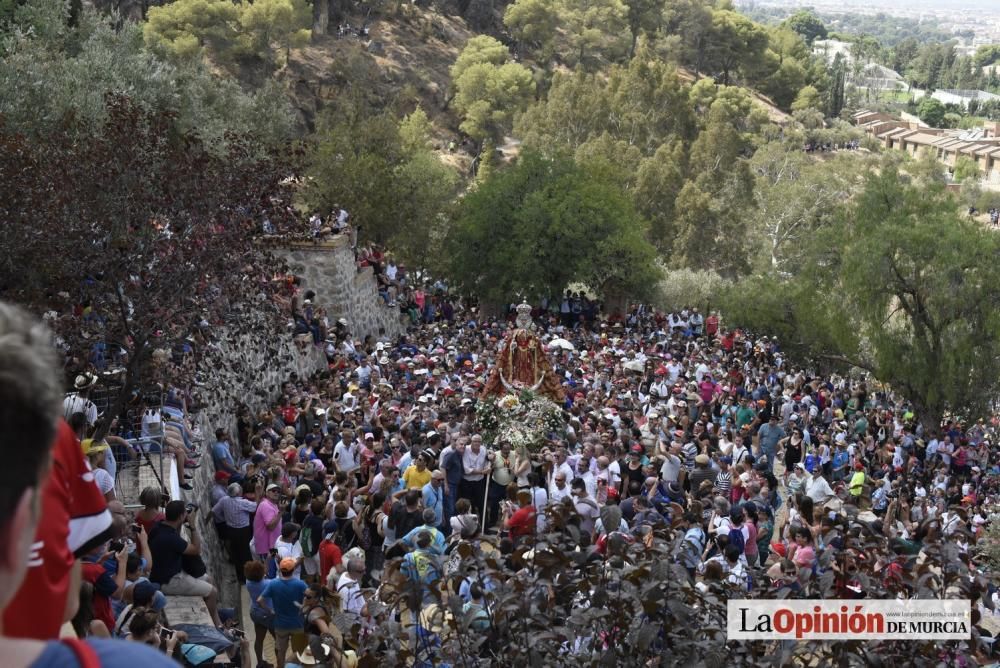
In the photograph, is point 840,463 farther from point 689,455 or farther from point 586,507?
point 586,507

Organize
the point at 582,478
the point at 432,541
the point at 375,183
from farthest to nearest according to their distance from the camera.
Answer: the point at 375,183 → the point at 582,478 → the point at 432,541

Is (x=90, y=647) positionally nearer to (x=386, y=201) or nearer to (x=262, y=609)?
(x=262, y=609)

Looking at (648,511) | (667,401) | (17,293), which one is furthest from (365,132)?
(648,511)

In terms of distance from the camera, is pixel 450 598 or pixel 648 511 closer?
pixel 450 598

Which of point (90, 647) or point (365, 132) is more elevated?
point (90, 647)

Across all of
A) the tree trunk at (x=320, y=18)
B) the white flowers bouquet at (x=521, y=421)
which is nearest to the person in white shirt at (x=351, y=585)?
the white flowers bouquet at (x=521, y=421)

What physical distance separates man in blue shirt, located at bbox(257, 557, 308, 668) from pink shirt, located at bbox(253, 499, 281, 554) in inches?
62.1

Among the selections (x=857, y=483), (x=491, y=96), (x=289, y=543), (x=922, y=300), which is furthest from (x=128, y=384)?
(x=491, y=96)

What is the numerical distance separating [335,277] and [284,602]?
51.8ft

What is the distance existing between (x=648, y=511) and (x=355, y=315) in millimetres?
16487

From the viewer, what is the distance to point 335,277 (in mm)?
24391

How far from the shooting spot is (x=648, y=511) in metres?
9.73

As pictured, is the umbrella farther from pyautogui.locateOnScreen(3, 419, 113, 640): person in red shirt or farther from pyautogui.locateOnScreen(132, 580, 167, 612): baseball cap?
pyautogui.locateOnScreen(3, 419, 113, 640): person in red shirt

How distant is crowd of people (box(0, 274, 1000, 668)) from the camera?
6.29m
